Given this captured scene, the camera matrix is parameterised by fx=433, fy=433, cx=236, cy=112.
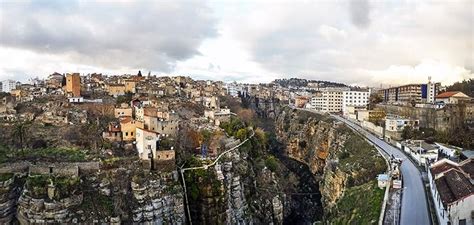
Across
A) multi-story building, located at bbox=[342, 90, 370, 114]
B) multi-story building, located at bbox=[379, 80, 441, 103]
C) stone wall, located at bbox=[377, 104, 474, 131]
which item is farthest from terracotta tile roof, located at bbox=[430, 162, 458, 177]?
multi-story building, located at bbox=[342, 90, 370, 114]

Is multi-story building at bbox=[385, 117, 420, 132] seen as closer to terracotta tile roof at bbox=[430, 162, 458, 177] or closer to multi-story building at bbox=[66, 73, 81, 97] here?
terracotta tile roof at bbox=[430, 162, 458, 177]

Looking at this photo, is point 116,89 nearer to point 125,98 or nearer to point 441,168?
point 125,98

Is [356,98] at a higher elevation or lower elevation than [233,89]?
lower

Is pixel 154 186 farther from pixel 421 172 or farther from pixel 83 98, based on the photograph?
pixel 83 98

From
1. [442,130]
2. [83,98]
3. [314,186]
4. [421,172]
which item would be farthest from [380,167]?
[83,98]

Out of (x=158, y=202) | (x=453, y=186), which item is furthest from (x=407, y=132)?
(x=158, y=202)

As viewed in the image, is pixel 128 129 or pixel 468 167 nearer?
pixel 468 167
